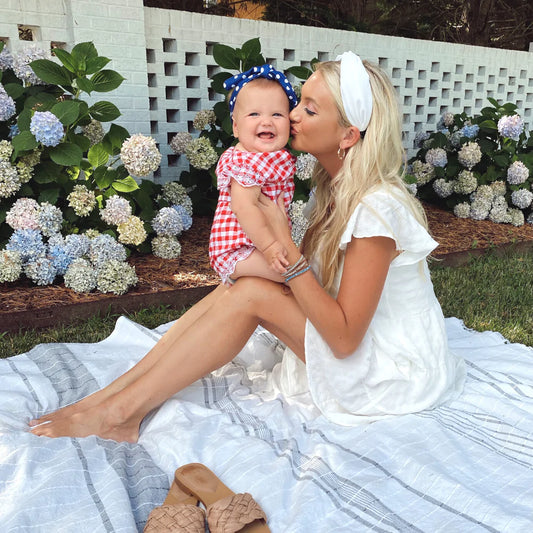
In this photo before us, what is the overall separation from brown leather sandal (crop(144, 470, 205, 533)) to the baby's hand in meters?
0.71

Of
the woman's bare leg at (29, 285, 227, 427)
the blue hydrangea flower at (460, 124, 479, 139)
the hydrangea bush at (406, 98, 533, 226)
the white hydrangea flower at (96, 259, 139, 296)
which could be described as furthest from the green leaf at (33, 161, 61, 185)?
the blue hydrangea flower at (460, 124, 479, 139)

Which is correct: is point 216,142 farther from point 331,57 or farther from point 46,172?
point 331,57

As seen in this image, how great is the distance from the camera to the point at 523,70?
6.72 m

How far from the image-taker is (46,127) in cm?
291

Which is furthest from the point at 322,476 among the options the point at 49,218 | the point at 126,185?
the point at 126,185

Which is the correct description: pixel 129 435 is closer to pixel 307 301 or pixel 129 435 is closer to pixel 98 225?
pixel 307 301

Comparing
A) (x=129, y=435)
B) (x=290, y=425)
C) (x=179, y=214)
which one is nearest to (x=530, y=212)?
(x=179, y=214)

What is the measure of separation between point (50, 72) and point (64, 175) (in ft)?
1.75

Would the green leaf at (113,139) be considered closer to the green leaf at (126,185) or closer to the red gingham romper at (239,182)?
the green leaf at (126,185)

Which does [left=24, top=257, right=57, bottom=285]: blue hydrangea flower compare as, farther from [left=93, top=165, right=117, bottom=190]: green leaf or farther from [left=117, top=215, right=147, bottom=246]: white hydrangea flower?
[left=93, top=165, right=117, bottom=190]: green leaf

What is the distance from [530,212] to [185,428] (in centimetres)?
446

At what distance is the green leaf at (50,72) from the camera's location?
3.04m

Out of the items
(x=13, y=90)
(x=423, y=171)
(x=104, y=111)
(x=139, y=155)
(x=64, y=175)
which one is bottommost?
(x=423, y=171)

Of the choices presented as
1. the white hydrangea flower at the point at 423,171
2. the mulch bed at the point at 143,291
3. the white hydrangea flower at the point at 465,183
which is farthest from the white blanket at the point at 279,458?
the white hydrangea flower at the point at 423,171
